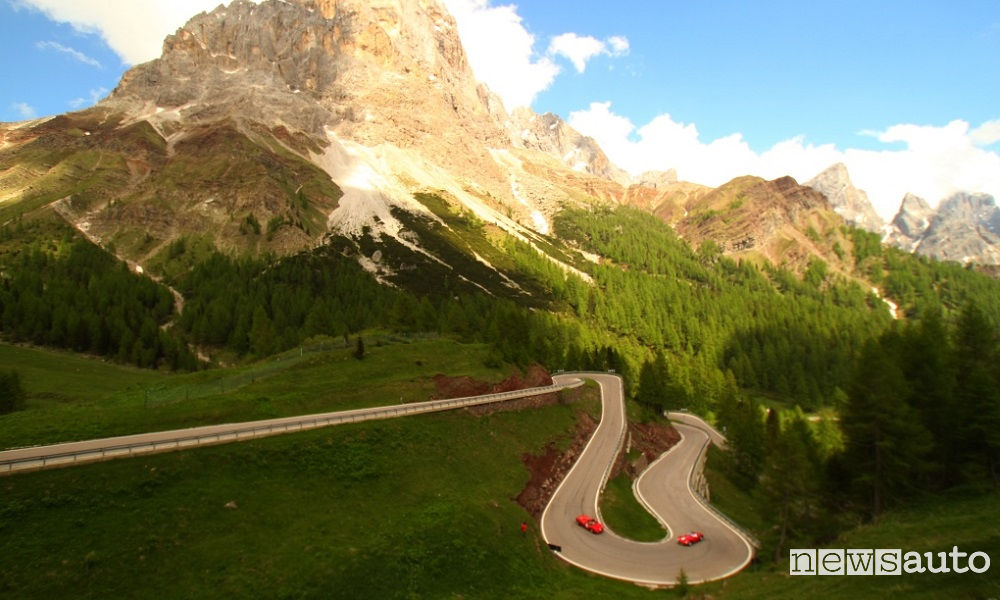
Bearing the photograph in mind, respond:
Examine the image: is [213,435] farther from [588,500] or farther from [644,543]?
[644,543]

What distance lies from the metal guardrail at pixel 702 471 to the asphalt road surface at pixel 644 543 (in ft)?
1.61

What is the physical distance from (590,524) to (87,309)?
339ft

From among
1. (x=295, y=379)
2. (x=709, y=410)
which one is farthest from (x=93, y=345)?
(x=709, y=410)

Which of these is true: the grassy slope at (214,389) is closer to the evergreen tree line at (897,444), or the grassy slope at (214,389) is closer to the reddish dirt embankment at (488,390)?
the reddish dirt embankment at (488,390)

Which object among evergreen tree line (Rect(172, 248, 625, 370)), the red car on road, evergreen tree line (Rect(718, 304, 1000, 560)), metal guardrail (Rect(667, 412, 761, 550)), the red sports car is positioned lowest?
metal guardrail (Rect(667, 412, 761, 550))

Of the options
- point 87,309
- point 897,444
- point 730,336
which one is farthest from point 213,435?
point 730,336

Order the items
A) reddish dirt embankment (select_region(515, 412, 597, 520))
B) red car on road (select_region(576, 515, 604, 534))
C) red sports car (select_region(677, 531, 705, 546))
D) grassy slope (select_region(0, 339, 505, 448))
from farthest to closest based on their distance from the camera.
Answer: reddish dirt embankment (select_region(515, 412, 597, 520)) → red car on road (select_region(576, 515, 604, 534)) → red sports car (select_region(677, 531, 705, 546)) → grassy slope (select_region(0, 339, 505, 448))

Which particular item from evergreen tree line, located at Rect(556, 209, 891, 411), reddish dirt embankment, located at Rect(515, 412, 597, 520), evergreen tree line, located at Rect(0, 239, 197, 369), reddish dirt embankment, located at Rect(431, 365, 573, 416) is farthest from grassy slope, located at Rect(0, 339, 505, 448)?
evergreen tree line, located at Rect(556, 209, 891, 411)

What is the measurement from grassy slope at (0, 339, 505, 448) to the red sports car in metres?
25.5

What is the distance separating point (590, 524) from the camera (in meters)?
35.6

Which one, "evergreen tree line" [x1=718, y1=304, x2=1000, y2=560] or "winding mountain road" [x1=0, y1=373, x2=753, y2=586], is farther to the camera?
"evergreen tree line" [x1=718, y1=304, x2=1000, y2=560]

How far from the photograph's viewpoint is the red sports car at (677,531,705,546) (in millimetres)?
34719

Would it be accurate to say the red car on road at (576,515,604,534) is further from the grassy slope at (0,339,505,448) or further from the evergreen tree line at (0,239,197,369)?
the evergreen tree line at (0,239,197,369)

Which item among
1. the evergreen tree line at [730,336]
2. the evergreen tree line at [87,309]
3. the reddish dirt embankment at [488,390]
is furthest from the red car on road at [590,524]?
the evergreen tree line at [87,309]
